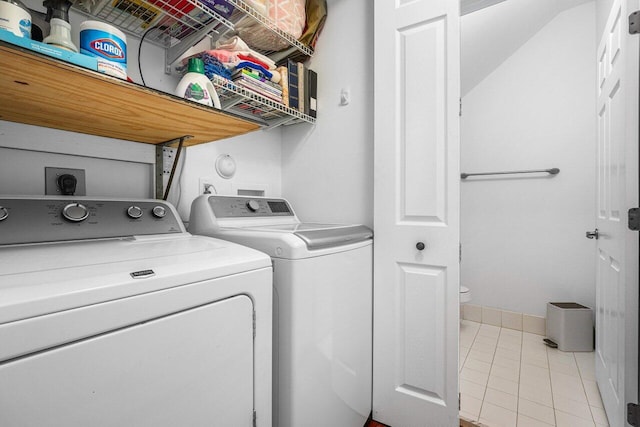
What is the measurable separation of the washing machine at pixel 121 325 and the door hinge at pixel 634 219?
1.47 meters

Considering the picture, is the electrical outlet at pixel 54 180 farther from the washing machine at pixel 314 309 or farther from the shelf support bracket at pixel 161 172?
the washing machine at pixel 314 309

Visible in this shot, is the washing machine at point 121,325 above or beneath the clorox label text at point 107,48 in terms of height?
beneath

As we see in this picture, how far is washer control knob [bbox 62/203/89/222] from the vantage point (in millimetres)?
951

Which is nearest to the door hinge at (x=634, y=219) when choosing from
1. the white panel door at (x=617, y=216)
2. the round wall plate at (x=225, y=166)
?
the white panel door at (x=617, y=216)

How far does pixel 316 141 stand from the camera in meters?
1.84

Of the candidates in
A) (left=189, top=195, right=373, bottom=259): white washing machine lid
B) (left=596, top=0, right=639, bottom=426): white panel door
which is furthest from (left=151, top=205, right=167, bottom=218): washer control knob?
(left=596, top=0, right=639, bottom=426): white panel door

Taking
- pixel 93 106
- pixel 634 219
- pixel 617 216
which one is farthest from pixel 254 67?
pixel 617 216

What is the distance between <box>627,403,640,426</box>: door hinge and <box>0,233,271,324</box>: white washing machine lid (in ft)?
5.17

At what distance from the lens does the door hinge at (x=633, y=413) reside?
1.16 metres

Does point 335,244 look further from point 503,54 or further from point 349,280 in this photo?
point 503,54

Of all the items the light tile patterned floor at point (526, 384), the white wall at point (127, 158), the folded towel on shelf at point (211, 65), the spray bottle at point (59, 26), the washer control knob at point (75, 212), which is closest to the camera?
the spray bottle at point (59, 26)

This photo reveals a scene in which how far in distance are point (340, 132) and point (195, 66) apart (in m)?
0.83

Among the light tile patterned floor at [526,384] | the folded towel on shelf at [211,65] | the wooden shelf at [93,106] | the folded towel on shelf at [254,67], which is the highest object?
the folded towel on shelf at [254,67]

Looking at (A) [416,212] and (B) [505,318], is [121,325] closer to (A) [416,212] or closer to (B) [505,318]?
(A) [416,212]
